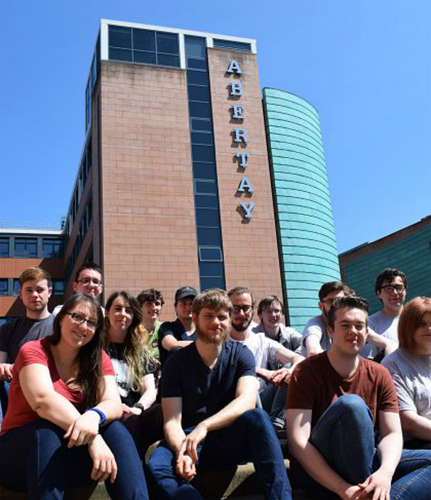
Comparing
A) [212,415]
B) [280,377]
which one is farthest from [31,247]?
[212,415]

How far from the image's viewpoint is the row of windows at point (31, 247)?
4234 centimetres

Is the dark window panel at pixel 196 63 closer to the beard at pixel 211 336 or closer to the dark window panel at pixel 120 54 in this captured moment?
the dark window panel at pixel 120 54

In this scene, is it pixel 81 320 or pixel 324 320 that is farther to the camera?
pixel 324 320

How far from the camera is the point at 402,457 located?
3.03 metres

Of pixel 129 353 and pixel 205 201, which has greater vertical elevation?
pixel 205 201

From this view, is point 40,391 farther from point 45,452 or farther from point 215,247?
point 215,247

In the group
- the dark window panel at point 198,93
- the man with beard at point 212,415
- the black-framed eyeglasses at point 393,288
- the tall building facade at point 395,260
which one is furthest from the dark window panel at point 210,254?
the man with beard at point 212,415

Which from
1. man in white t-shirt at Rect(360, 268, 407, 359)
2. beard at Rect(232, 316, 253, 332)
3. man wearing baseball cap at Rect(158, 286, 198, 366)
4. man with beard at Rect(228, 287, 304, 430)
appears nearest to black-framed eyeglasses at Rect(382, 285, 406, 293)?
man in white t-shirt at Rect(360, 268, 407, 359)

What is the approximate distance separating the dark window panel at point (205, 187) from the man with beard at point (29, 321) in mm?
24020

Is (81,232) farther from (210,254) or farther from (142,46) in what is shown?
(142,46)

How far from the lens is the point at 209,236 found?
90.7 feet

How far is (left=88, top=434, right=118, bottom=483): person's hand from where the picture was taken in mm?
2613

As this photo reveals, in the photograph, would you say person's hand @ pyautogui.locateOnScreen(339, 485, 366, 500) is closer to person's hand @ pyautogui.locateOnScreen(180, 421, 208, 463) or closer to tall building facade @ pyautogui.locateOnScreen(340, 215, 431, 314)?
person's hand @ pyautogui.locateOnScreen(180, 421, 208, 463)

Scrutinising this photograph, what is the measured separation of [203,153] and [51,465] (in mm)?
27263
